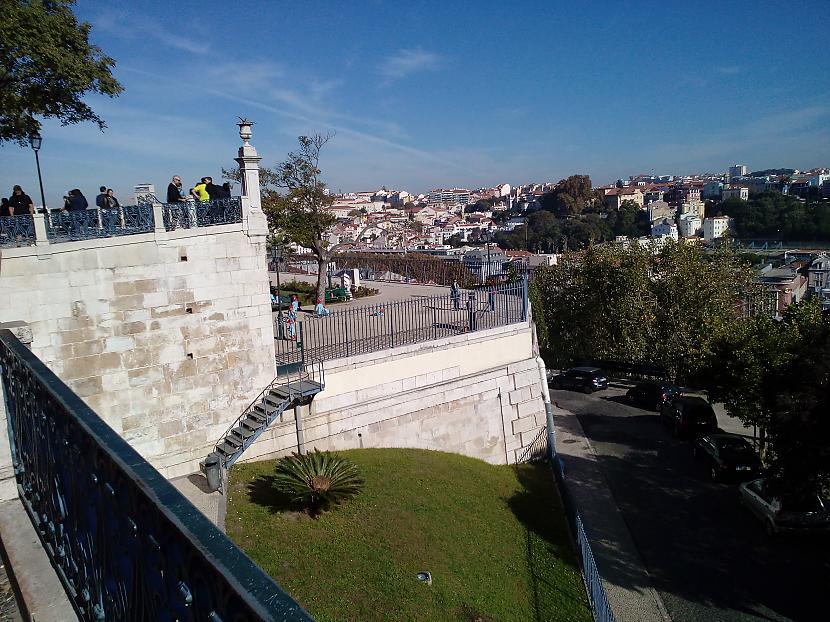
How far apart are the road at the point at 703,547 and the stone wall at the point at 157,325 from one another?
31.3 ft

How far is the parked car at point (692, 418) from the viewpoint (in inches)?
760

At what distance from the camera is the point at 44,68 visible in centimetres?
1050

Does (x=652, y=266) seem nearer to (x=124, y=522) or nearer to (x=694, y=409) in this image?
(x=694, y=409)

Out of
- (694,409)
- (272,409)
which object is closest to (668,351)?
(694,409)

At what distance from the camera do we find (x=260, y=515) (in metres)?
9.98

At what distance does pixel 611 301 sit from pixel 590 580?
19659 millimetres

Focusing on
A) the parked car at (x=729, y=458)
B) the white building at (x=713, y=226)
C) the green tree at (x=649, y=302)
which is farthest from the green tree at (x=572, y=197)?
the parked car at (x=729, y=458)

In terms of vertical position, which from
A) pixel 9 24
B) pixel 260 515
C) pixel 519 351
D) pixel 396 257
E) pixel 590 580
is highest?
pixel 9 24

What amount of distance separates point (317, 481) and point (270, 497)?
1.12 meters

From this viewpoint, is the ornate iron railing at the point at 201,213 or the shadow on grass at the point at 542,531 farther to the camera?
the ornate iron railing at the point at 201,213

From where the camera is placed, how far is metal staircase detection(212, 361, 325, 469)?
11266 millimetres

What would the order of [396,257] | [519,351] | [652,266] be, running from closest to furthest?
[519,351], [652,266], [396,257]

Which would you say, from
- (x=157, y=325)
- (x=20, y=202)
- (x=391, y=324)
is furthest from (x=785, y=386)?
(x=20, y=202)

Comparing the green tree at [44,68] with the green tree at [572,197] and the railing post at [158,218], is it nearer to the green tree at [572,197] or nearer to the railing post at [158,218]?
the railing post at [158,218]
